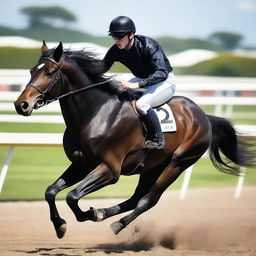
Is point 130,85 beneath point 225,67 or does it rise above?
above

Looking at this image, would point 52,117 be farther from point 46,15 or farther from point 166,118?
point 46,15

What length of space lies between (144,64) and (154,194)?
111 cm

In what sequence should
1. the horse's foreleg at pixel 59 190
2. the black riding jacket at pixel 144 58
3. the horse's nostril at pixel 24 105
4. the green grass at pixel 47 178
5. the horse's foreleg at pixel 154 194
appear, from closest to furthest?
the horse's nostril at pixel 24 105 → the horse's foreleg at pixel 59 190 → the black riding jacket at pixel 144 58 → the horse's foreleg at pixel 154 194 → the green grass at pixel 47 178

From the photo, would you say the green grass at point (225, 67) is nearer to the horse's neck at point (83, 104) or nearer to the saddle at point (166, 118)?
the saddle at point (166, 118)

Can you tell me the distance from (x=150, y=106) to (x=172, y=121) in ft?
0.92

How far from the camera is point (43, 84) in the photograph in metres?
4.77

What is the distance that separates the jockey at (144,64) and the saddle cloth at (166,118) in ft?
0.21

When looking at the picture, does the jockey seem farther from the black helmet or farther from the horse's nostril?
the horse's nostril

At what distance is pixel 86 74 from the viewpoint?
5188 mm

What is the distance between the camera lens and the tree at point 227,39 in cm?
2504

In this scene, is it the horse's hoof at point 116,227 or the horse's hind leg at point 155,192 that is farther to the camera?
the horse's hind leg at point 155,192

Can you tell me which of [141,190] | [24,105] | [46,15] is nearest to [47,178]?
[141,190]

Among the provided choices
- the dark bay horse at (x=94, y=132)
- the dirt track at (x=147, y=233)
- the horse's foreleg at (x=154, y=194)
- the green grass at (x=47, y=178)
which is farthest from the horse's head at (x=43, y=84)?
the green grass at (x=47, y=178)

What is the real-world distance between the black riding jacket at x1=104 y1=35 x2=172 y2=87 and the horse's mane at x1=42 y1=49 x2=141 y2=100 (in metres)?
0.11
